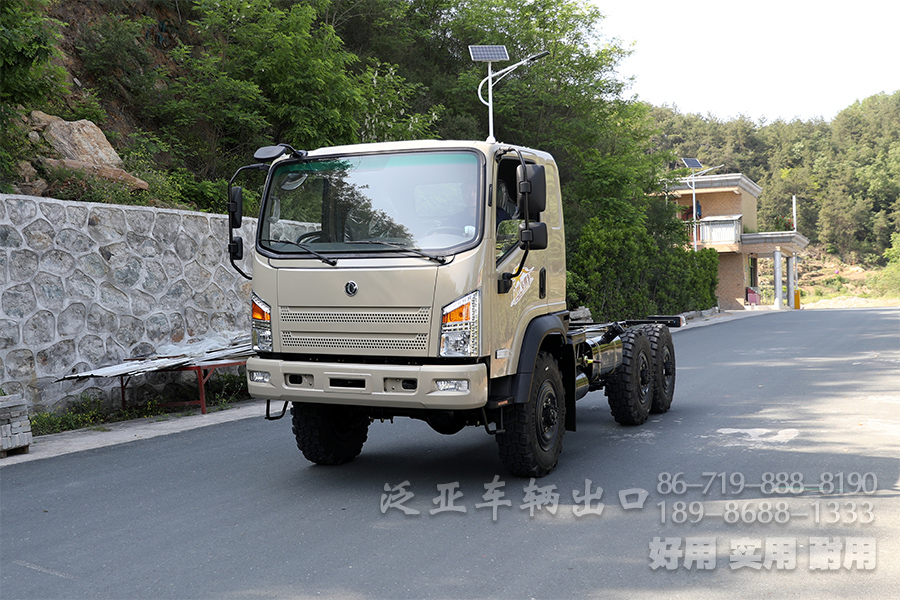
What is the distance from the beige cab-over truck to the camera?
6.02 m

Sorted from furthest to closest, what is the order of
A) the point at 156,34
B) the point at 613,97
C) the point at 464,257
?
the point at 613,97
the point at 156,34
the point at 464,257

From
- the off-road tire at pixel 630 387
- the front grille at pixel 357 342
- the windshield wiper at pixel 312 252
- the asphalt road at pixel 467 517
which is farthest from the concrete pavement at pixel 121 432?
the off-road tire at pixel 630 387

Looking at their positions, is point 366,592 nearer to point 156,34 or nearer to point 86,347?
point 86,347

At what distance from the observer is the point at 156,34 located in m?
21.2

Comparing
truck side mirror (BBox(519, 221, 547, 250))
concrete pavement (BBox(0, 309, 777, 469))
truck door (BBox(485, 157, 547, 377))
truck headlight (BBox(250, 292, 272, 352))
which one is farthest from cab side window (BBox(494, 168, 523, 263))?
concrete pavement (BBox(0, 309, 777, 469))

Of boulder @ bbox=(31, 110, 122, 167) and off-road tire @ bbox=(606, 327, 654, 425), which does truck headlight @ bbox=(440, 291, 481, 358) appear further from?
boulder @ bbox=(31, 110, 122, 167)

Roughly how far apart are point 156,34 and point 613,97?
18.7 m

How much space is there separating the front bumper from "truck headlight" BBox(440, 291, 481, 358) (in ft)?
0.40

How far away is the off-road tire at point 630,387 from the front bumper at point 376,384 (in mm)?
3600

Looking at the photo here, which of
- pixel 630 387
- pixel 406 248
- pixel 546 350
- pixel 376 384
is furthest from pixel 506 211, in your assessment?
pixel 630 387

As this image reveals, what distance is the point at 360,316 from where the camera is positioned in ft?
20.3

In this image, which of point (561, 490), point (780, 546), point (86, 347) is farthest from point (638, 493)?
point (86, 347)

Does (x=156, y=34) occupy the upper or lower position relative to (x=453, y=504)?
upper

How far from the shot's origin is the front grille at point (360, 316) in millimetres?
6035
